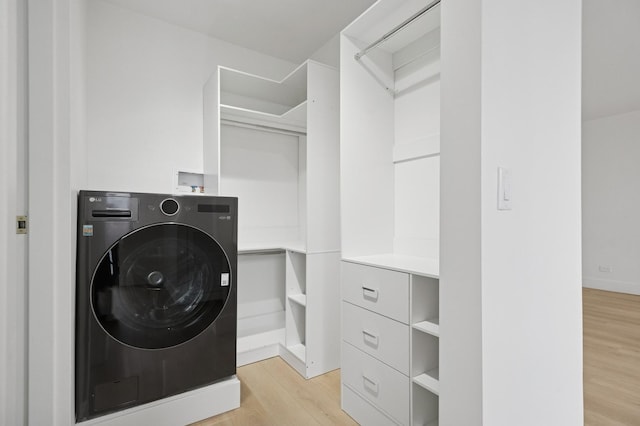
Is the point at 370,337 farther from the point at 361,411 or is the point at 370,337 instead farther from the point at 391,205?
the point at 391,205

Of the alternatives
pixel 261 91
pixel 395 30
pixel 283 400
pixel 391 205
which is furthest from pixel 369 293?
pixel 261 91

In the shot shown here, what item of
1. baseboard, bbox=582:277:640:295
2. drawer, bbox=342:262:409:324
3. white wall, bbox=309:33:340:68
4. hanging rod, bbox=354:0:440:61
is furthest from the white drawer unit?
baseboard, bbox=582:277:640:295

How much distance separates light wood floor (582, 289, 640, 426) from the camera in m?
1.76

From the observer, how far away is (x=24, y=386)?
115 centimetres

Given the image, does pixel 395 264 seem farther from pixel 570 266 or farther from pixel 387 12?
pixel 387 12

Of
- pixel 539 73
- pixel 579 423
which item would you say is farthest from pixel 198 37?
pixel 579 423

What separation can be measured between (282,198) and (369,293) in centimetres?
150

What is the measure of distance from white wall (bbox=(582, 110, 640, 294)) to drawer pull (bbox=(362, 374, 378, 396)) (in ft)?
17.3

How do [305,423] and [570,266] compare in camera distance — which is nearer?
[570,266]

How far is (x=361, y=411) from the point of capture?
5.41 ft

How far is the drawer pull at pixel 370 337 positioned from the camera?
156 centimetres

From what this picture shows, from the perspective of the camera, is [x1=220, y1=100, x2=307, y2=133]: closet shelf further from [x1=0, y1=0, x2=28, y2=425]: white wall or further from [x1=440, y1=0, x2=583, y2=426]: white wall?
[x1=440, y1=0, x2=583, y2=426]: white wall

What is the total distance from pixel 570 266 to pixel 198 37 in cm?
286

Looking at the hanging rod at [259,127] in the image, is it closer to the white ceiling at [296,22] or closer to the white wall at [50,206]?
the white ceiling at [296,22]
